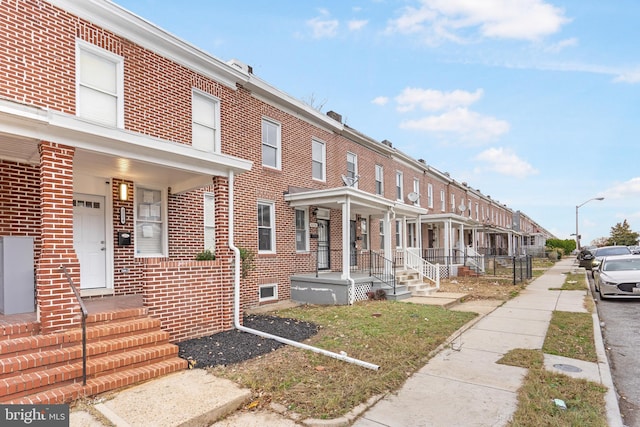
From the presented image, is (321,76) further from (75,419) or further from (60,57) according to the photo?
(75,419)

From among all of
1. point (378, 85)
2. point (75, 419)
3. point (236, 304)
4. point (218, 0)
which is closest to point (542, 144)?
point (378, 85)

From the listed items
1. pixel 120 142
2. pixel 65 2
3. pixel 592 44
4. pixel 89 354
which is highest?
pixel 592 44

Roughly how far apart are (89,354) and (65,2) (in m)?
6.57

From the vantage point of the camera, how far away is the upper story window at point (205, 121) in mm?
9367

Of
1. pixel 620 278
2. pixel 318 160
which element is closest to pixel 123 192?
pixel 318 160

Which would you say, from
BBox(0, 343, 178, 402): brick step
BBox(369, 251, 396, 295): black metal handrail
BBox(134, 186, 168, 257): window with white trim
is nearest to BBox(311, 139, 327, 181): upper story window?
BBox(369, 251, 396, 295): black metal handrail

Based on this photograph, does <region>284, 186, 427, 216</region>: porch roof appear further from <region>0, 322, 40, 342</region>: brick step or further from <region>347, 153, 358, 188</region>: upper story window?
<region>0, 322, 40, 342</region>: brick step

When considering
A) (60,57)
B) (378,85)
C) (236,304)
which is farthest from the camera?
(378,85)

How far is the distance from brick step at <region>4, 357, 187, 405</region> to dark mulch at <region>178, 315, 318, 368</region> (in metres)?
0.44

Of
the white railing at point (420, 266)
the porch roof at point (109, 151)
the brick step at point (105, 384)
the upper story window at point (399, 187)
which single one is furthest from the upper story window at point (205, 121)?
the upper story window at point (399, 187)

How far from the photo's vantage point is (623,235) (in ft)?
200

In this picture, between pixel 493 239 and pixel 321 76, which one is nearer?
pixel 321 76

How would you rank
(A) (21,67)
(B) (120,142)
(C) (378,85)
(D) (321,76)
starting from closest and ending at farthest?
(B) (120,142) → (A) (21,67) → (C) (378,85) → (D) (321,76)

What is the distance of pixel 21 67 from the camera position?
20.8 ft
